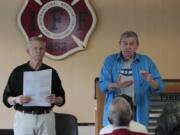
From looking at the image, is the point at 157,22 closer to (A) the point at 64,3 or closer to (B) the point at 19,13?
(A) the point at 64,3

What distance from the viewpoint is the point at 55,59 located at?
4.35 m

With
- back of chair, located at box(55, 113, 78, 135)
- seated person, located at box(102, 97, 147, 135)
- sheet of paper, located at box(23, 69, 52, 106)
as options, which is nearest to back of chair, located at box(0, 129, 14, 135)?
back of chair, located at box(55, 113, 78, 135)

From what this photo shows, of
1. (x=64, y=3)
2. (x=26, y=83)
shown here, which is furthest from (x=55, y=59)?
(x=26, y=83)

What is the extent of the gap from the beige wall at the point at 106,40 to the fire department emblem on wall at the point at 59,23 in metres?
0.08

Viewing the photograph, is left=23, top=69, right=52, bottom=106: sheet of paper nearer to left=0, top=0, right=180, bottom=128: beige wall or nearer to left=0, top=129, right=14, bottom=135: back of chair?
left=0, top=129, right=14, bottom=135: back of chair

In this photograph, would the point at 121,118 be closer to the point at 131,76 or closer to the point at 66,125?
A: the point at 131,76

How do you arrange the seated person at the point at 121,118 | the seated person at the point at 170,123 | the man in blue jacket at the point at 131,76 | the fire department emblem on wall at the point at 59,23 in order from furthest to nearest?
the fire department emblem on wall at the point at 59,23 → the man in blue jacket at the point at 131,76 → the seated person at the point at 121,118 → the seated person at the point at 170,123

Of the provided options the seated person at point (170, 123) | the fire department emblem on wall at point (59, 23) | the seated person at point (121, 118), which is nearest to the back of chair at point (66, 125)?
the fire department emblem on wall at point (59, 23)

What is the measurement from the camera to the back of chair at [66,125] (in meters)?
3.66

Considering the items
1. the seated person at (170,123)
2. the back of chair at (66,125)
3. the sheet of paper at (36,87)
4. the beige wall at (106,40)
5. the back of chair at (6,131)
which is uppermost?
the beige wall at (106,40)

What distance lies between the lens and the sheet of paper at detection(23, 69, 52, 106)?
2.84 meters

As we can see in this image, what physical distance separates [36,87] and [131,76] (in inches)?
29.3

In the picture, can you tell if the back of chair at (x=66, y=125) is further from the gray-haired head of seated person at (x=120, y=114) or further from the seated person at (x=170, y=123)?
the seated person at (x=170, y=123)

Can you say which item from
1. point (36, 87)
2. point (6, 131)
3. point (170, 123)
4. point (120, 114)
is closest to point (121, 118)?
point (120, 114)
